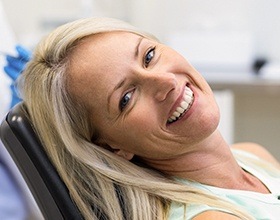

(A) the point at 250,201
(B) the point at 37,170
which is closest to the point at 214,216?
(A) the point at 250,201

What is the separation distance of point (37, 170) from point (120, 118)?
0.23 metres

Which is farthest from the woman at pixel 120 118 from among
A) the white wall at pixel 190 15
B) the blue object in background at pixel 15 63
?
the white wall at pixel 190 15

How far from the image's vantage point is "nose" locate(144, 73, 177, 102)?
1341 mm

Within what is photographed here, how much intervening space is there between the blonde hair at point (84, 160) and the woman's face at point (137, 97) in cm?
3

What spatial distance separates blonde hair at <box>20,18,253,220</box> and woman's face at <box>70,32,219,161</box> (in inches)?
1.2

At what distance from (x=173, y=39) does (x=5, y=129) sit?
6.02 feet

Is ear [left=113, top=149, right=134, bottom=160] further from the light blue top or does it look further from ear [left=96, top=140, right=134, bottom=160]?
the light blue top

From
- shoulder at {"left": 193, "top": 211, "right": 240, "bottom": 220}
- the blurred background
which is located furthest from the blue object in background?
the blurred background

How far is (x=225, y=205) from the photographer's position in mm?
1302

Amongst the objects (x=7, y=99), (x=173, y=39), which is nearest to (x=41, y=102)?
(x=7, y=99)

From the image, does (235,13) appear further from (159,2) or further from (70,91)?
(70,91)

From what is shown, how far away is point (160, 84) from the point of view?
1.34 meters

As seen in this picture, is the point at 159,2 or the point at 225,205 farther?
the point at 159,2

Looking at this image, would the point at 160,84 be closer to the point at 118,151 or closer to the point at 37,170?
the point at 118,151
